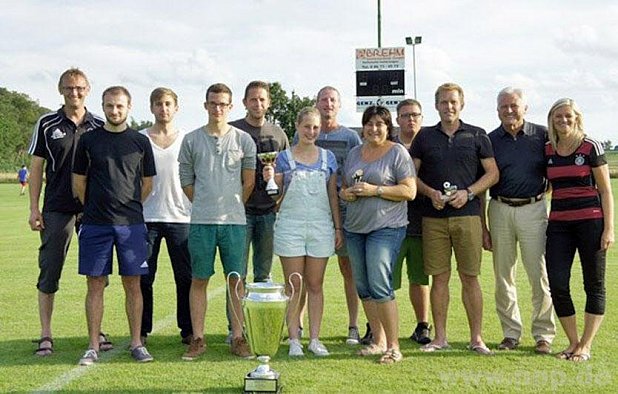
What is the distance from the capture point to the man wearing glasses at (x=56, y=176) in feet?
20.0

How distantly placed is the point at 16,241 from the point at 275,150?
398 inches

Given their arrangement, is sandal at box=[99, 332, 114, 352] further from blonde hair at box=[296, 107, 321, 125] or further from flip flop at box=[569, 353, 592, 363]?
flip flop at box=[569, 353, 592, 363]

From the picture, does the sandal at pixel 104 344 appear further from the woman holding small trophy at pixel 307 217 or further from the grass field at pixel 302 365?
the woman holding small trophy at pixel 307 217

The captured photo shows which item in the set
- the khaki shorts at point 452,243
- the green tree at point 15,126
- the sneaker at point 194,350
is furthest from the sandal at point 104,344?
the green tree at point 15,126

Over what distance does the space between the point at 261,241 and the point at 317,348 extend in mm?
1085

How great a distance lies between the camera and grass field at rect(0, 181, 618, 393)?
5.10 meters

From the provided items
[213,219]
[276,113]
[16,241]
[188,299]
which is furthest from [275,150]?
[276,113]

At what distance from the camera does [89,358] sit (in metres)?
5.74

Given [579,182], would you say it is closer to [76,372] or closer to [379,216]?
[379,216]

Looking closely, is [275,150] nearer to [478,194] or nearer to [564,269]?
[478,194]

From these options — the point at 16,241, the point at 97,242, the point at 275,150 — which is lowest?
the point at 16,241

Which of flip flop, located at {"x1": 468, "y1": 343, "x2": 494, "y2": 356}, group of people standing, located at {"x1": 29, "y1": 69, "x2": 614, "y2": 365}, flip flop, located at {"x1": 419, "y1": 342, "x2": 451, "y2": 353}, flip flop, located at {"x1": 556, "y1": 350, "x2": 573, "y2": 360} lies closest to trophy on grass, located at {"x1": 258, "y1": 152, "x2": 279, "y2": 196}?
group of people standing, located at {"x1": 29, "y1": 69, "x2": 614, "y2": 365}

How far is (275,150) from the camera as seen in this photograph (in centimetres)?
652

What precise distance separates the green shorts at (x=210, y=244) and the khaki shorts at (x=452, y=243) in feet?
4.91
